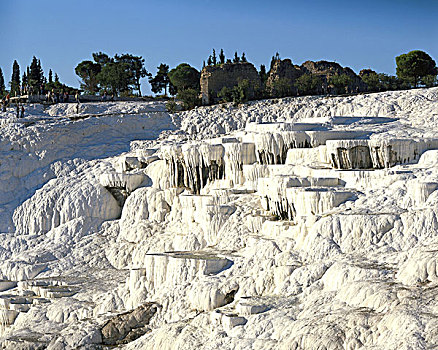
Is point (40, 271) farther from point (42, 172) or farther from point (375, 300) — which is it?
point (375, 300)

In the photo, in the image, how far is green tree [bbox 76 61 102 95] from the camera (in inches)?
2450

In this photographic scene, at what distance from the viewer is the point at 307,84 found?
45312 mm

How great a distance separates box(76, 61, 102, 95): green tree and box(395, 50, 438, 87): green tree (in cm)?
2400

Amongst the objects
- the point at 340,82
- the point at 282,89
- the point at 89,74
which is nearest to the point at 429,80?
the point at 340,82

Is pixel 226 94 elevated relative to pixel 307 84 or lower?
lower

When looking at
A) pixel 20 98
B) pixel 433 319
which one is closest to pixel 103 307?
pixel 433 319

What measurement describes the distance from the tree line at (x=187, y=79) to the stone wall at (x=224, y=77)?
0.69m

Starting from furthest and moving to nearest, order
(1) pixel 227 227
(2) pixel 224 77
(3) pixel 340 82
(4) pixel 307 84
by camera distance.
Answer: (2) pixel 224 77
(4) pixel 307 84
(3) pixel 340 82
(1) pixel 227 227

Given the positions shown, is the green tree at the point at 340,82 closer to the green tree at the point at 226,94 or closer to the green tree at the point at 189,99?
the green tree at the point at 226,94

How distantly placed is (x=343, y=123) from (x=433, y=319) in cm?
1936

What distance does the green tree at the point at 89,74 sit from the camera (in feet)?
204

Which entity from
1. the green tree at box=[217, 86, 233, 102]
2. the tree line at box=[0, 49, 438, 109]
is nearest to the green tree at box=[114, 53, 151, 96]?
the tree line at box=[0, 49, 438, 109]

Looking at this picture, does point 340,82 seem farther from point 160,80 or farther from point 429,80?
point 160,80

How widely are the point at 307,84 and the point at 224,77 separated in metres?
5.06
